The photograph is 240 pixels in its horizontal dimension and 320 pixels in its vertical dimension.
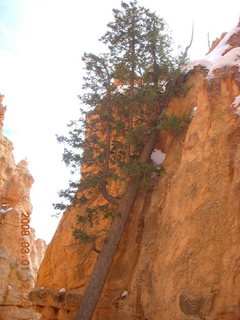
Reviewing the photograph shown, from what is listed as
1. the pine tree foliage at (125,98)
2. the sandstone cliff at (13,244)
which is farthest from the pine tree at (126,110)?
the sandstone cliff at (13,244)

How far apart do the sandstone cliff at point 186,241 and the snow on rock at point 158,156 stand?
243 mm

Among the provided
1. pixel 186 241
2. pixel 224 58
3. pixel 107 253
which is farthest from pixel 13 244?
pixel 224 58

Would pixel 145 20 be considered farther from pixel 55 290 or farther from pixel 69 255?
pixel 55 290

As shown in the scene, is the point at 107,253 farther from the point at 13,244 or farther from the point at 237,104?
the point at 13,244

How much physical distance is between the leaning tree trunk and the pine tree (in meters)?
0.04

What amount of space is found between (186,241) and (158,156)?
5333mm

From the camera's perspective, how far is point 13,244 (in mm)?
30125

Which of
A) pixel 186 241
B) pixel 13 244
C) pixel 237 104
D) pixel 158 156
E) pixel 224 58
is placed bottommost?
pixel 13 244

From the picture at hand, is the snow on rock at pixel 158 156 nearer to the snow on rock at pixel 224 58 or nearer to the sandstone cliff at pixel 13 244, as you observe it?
the snow on rock at pixel 224 58

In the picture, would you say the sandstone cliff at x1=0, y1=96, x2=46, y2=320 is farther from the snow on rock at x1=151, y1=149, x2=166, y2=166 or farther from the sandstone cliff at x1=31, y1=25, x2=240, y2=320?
the snow on rock at x1=151, y1=149, x2=166, y2=166

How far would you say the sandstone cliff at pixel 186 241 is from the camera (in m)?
7.72

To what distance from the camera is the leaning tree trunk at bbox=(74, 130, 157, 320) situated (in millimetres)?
9906

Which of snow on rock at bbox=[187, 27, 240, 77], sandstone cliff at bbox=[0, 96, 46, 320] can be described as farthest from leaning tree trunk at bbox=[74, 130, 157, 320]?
sandstone cliff at bbox=[0, 96, 46, 320]

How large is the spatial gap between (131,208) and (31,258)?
2423 centimetres
